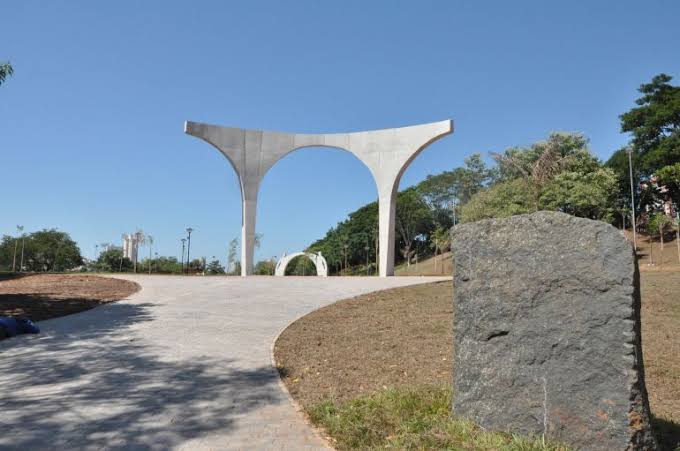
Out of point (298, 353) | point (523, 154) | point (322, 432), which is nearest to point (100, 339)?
point (298, 353)

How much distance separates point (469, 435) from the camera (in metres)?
3.69

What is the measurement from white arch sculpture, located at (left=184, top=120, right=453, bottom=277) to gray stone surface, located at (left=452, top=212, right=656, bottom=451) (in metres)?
21.0

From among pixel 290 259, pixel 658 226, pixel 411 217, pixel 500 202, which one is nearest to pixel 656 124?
pixel 658 226

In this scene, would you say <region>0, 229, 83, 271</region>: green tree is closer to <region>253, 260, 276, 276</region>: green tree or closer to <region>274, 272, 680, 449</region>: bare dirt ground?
<region>253, 260, 276, 276</region>: green tree

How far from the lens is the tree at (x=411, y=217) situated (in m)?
55.3

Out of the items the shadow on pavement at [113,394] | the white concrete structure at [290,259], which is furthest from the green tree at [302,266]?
the shadow on pavement at [113,394]

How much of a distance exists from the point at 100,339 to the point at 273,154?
64.2 feet

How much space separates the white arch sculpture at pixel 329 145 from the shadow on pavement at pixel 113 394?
60.5 feet

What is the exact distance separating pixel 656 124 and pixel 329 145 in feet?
96.7

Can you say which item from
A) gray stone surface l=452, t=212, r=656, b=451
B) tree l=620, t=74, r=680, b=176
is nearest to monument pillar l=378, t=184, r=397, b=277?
gray stone surface l=452, t=212, r=656, b=451

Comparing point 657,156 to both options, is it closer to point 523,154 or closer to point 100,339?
point 523,154

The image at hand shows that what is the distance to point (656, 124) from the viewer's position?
128 feet

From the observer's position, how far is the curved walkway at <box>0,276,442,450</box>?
3990mm

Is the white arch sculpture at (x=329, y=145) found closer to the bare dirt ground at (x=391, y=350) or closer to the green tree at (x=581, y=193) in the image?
the bare dirt ground at (x=391, y=350)
